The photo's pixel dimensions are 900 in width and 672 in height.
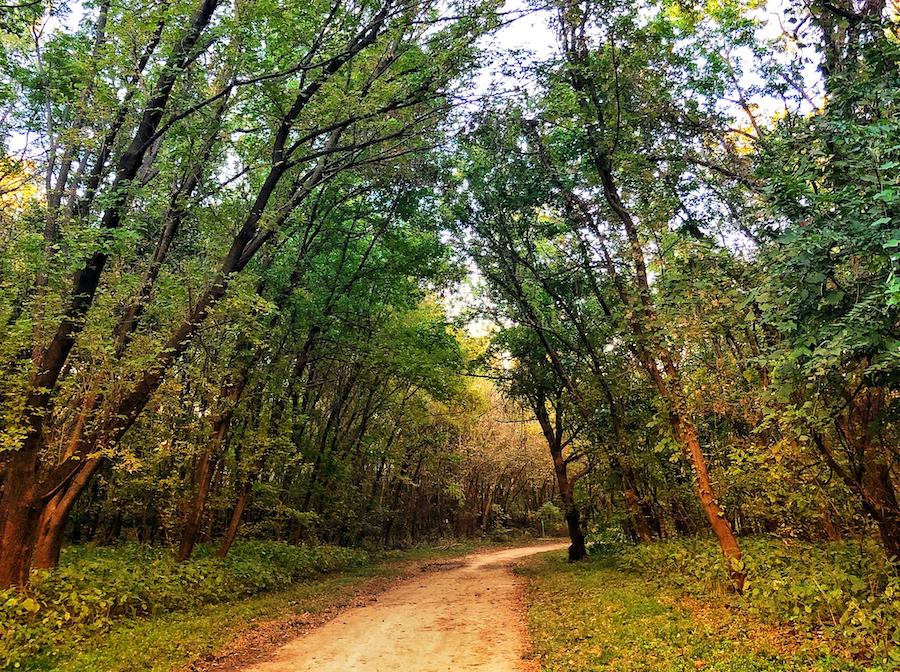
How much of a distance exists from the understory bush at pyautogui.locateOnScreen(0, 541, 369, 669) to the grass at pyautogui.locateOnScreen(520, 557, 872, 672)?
6.61 metres

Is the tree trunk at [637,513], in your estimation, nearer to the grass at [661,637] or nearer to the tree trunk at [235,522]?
the grass at [661,637]

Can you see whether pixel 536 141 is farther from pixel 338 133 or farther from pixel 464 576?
pixel 464 576

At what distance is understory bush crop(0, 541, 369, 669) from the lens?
22.2 feet

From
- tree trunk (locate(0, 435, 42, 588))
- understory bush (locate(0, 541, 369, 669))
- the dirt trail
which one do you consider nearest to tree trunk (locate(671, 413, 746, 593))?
the dirt trail

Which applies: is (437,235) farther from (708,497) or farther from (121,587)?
(121,587)

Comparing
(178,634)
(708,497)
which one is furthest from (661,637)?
(178,634)

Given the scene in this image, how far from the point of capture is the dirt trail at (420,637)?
6953 mm

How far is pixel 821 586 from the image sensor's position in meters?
6.70

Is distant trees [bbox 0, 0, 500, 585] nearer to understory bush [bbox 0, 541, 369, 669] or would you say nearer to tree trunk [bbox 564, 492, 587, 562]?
understory bush [bbox 0, 541, 369, 669]

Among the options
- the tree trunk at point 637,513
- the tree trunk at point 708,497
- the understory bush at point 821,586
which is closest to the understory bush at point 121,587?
the understory bush at point 821,586

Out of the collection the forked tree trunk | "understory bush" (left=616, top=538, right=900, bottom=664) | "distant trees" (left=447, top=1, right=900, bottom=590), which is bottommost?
"understory bush" (left=616, top=538, right=900, bottom=664)

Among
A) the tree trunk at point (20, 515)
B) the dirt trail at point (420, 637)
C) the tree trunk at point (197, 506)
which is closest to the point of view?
the dirt trail at point (420, 637)

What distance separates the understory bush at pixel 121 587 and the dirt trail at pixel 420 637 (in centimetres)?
283

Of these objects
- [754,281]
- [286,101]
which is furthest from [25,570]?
[754,281]
